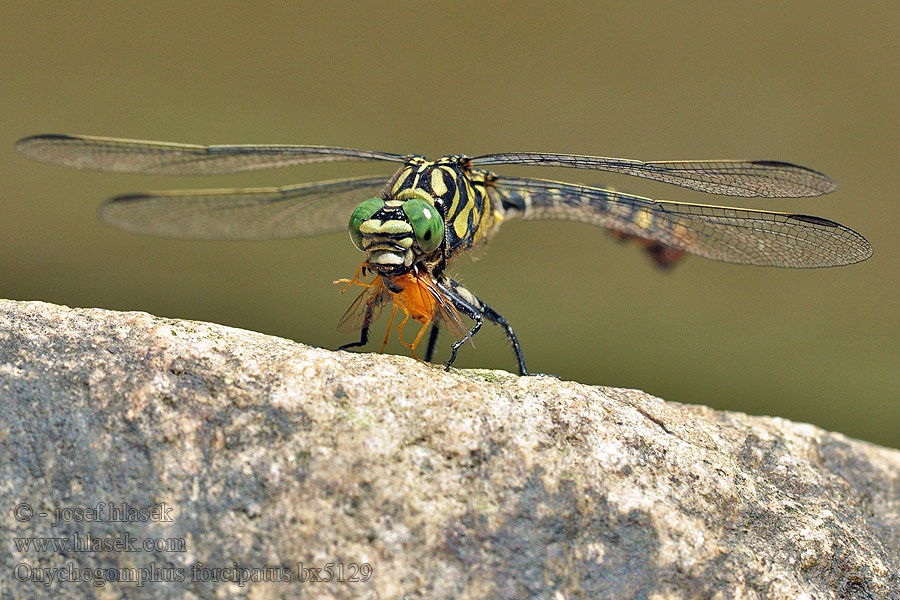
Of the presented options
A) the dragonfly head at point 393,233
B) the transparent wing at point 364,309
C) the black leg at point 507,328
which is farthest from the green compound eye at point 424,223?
the black leg at point 507,328

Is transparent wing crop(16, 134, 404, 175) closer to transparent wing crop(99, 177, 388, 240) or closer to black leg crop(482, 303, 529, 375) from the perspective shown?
transparent wing crop(99, 177, 388, 240)

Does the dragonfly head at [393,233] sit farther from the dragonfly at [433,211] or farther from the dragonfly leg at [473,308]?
the dragonfly leg at [473,308]

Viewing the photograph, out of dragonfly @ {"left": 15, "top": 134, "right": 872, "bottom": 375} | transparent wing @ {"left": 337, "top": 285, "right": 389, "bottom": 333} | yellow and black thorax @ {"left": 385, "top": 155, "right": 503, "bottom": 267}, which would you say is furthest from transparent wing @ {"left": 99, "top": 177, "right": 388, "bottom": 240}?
transparent wing @ {"left": 337, "top": 285, "right": 389, "bottom": 333}

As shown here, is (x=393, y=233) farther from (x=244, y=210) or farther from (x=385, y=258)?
(x=244, y=210)

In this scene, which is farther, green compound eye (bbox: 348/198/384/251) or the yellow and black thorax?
the yellow and black thorax

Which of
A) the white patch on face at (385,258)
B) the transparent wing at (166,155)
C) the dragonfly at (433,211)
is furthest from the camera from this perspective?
the transparent wing at (166,155)

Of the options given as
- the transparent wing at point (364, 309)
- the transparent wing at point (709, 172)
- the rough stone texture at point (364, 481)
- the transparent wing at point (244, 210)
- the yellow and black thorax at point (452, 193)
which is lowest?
the rough stone texture at point (364, 481)

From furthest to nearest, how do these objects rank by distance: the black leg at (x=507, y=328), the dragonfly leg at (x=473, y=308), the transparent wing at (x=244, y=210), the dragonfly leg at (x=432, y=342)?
the transparent wing at (x=244, y=210) → the dragonfly leg at (x=432, y=342) → the black leg at (x=507, y=328) → the dragonfly leg at (x=473, y=308)

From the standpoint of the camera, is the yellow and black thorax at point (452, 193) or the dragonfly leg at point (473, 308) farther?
the yellow and black thorax at point (452, 193)

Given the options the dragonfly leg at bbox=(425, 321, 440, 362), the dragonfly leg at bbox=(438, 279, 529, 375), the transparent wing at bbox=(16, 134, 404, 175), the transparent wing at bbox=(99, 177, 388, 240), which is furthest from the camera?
the transparent wing at bbox=(99, 177, 388, 240)
